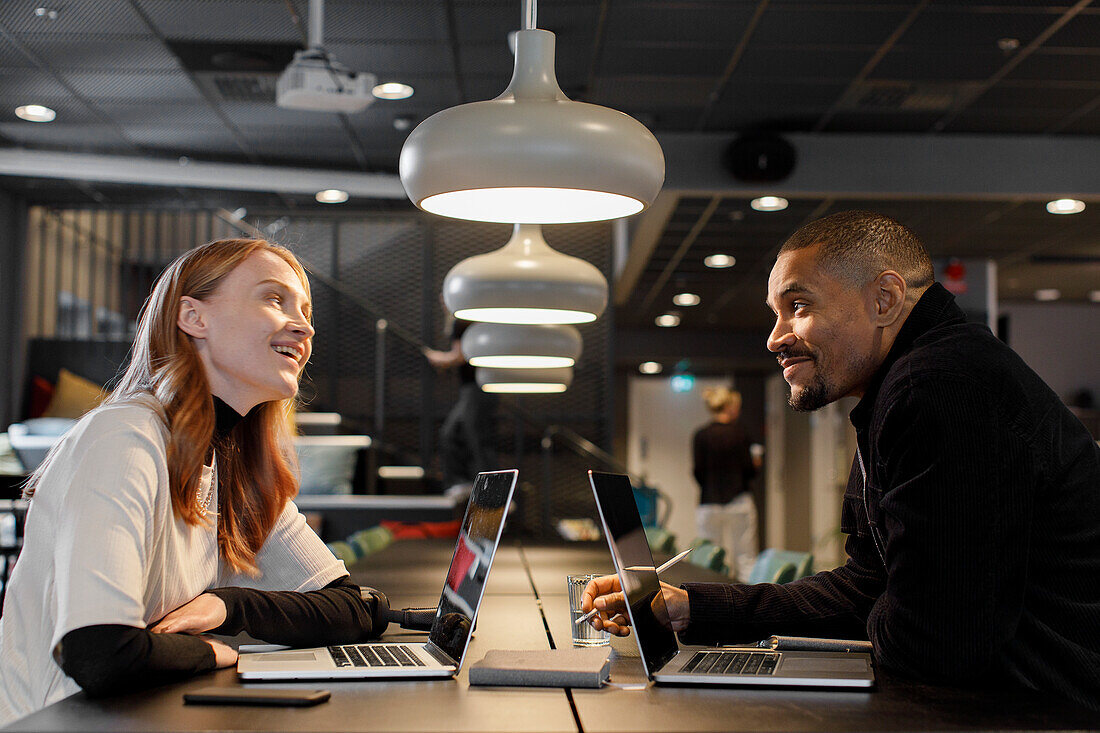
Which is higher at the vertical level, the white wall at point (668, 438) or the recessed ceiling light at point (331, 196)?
the recessed ceiling light at point (331, 196)

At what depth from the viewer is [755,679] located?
138 centimetres

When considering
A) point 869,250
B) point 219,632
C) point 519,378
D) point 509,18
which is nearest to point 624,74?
point 509,18

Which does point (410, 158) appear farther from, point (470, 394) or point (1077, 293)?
point (1077, 293)

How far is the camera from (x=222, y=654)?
1505mm

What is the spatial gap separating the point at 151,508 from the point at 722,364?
13.2m

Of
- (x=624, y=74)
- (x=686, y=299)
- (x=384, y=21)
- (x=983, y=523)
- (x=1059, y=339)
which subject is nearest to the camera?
(x=983, y=523)

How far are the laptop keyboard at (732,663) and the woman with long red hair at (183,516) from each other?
0.56 meters

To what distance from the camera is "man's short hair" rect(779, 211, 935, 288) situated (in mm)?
1666

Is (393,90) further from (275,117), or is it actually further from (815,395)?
(815,395)

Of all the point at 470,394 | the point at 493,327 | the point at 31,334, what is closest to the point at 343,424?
the point at 470,394

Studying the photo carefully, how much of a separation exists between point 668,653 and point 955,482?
502mm

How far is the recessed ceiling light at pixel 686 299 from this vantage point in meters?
10.8

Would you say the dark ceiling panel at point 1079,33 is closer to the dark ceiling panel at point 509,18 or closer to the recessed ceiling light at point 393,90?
the dark ceiling panel at point 509,18

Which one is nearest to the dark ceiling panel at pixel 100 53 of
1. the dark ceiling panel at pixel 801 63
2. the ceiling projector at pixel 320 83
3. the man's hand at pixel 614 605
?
the ceiling projector at pixel 320 83
